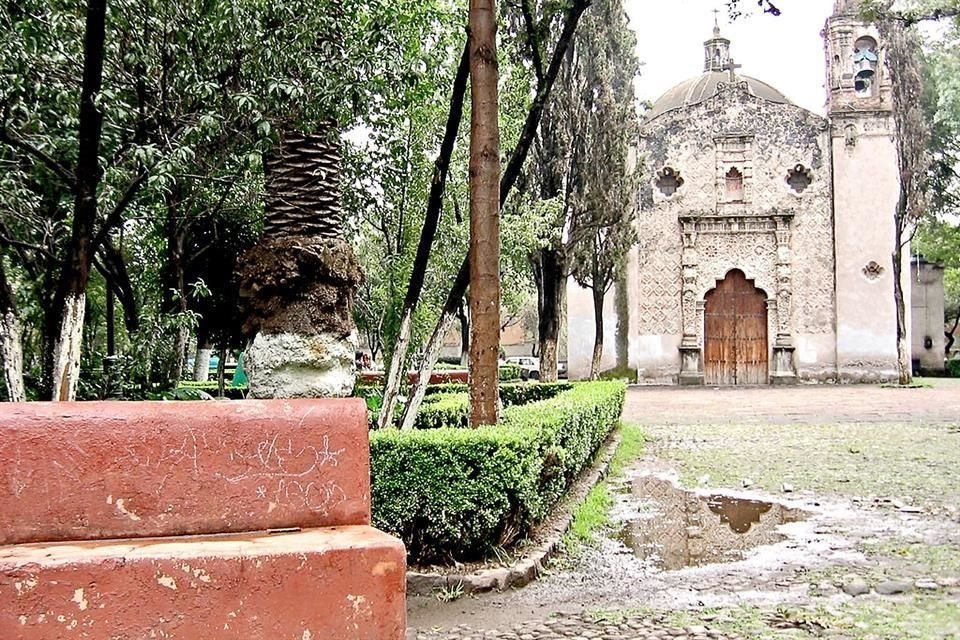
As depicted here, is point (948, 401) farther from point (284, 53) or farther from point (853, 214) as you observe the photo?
point (284, 53)

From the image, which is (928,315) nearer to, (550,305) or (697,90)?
(697,90)

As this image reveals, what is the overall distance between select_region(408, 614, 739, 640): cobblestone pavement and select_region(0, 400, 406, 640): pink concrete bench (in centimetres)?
121

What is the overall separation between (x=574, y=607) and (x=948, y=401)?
17015 mm

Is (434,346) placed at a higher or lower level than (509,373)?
higher

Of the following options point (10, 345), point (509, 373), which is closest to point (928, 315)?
point (509, 373)

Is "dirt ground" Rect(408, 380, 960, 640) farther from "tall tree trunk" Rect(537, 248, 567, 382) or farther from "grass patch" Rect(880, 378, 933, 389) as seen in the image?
"grass patch" Rect(880, 378, 933, 389)

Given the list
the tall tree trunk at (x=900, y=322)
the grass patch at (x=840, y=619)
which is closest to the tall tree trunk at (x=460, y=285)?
the grass patch at (x=840, y=619)

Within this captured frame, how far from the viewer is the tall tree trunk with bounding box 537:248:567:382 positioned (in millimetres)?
16859

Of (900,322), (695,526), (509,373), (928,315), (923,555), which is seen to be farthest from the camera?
(928,315)

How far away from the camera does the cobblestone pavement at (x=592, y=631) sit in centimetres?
425

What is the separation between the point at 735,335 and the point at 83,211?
22663 mm

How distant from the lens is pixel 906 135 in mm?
23250

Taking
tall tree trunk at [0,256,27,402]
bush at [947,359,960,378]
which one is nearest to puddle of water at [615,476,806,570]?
tall tree trunk at [0,256,27,402]

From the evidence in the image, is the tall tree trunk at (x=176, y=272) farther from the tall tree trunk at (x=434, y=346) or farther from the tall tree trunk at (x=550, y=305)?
the tall tree trunk at (x=550, y=305)
